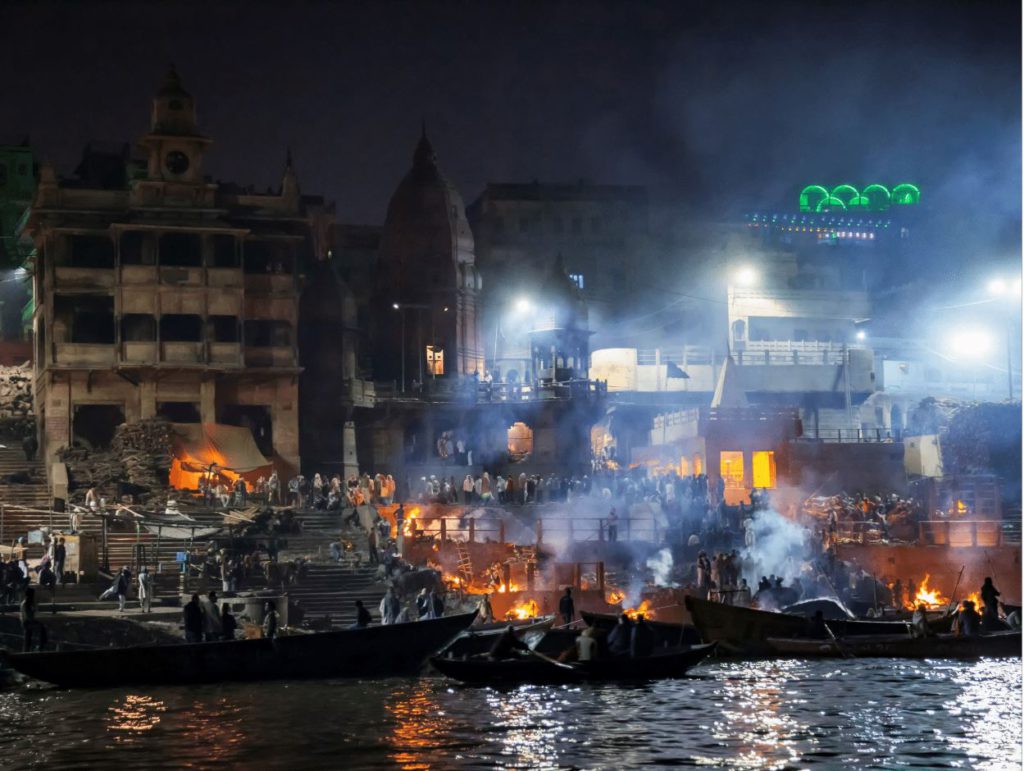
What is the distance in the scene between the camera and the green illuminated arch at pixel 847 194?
2803 inches

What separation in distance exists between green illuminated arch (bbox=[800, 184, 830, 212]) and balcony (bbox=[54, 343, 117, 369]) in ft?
112

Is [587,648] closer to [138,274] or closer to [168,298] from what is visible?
[168,298]

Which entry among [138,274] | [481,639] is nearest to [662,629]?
[481,639]

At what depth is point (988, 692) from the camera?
86.2 feet

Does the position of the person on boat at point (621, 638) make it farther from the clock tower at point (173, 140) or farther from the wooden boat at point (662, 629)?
the clock tower at point (173, 140)

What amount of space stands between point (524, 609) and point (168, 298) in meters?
19.9

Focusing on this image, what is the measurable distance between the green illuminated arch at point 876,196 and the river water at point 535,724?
45346 mm

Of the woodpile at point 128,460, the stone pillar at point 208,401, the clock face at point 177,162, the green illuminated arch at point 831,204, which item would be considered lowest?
the woodpile at point 128,460

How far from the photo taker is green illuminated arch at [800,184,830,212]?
70312 mm

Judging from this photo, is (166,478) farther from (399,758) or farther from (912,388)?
(912,388)

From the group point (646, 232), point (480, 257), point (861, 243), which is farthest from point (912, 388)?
point (480, 257)

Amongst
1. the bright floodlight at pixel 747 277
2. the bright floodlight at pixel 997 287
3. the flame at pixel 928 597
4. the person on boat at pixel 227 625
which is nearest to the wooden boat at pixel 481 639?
the person on boat at pixel 227 625

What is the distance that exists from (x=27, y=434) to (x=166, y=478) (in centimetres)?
903

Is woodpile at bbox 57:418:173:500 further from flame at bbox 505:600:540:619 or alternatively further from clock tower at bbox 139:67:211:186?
flame at bbox 505:600:540:619
